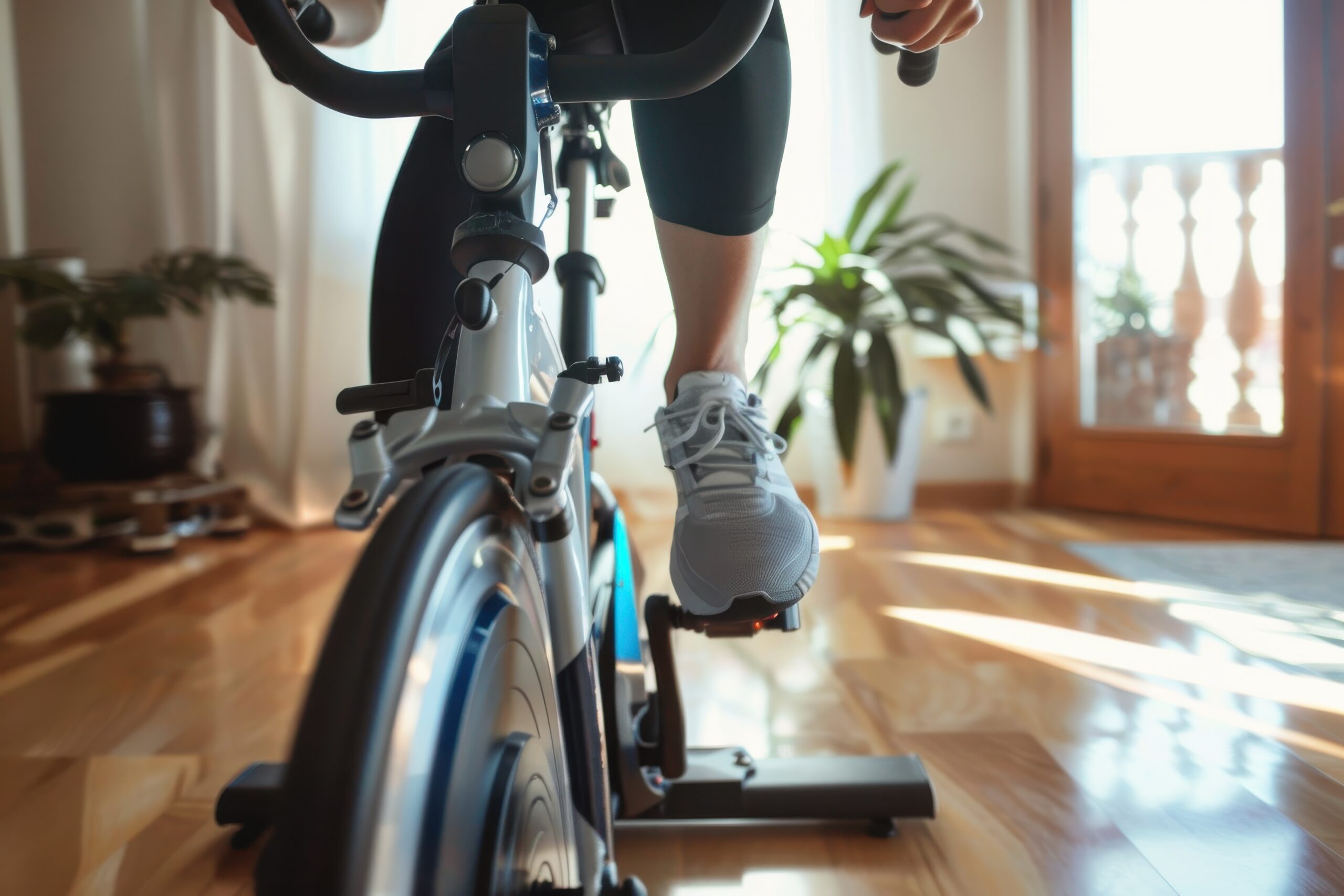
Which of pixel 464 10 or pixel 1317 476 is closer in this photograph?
pixel 464 10

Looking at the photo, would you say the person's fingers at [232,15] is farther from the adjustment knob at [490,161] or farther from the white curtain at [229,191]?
the white curtain at [229,191]

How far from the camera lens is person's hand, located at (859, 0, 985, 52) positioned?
0.51 m

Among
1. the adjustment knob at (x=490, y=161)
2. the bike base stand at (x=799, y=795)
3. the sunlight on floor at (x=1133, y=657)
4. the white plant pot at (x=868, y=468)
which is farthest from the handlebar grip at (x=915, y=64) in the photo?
the white plant pot at (x=868, y=468)

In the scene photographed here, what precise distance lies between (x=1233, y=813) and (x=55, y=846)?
3.52 feet

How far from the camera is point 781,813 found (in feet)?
2.75

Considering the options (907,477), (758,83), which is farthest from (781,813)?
(907,477)

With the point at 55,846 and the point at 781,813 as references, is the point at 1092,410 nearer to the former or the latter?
the point at 781,813

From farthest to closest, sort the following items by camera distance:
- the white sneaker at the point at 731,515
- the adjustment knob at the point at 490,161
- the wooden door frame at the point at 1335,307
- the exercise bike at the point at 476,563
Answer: the wooden door frame at the point at 1335,307, the white sneaker at the point at 731,515, the adjustment knob at the point at 490,161, the exercise bike at the point at 476,563

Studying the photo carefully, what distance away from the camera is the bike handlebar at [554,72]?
409mm

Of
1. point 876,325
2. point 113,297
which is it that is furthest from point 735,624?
point 113,297

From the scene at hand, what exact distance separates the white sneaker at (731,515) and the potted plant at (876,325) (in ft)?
5.31

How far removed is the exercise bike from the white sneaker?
0.03m

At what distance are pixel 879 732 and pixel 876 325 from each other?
158cm

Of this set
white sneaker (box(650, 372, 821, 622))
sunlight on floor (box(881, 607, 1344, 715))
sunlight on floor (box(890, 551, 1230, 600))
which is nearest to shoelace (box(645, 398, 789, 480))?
white sneaker (box(650, 372, 821, 622))
